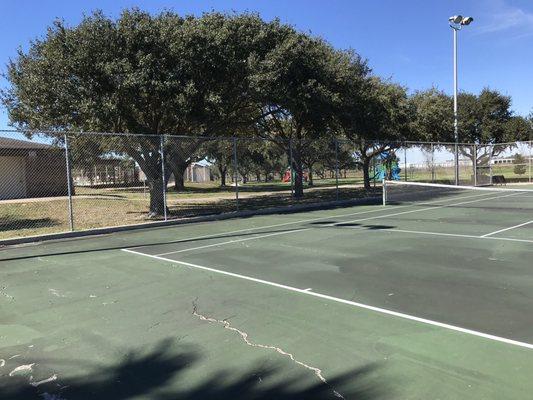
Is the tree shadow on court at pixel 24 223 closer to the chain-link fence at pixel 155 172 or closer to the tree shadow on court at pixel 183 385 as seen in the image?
the chain-link fence at pixel 155 172

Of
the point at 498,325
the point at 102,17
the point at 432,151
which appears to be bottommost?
the point at 498,325

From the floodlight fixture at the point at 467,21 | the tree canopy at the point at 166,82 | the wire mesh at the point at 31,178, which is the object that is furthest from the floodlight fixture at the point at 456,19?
the wire mesh at the point at 31,178

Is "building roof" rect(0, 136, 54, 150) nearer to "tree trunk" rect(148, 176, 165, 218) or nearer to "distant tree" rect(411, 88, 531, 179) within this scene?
"tree trunk" rect(148, 176, 165, 218)

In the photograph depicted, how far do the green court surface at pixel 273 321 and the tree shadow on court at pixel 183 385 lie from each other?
0.02 meters

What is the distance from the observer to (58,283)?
7.70 metres

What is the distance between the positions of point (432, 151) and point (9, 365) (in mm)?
29068

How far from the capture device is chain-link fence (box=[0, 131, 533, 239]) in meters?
17.1

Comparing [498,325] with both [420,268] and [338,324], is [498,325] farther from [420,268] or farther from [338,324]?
[420,268]

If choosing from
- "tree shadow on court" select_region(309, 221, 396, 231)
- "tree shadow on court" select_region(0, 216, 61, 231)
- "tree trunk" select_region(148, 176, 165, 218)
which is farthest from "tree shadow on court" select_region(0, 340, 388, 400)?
"tree trunk" select_region(148, 176, 165, 218)

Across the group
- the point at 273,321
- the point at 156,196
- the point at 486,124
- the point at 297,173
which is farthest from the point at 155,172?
the point at 486,124

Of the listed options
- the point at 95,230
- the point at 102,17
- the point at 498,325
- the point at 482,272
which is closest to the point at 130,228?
the point at 95,230

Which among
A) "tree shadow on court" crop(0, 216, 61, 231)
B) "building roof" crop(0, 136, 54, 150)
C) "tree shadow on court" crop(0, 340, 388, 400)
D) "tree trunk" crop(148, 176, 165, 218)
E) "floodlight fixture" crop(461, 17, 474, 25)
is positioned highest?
"floodlight fixture" crop(461, 17, 474, 25)

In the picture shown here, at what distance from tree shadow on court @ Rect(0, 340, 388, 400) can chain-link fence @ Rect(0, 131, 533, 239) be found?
10130 millimetres

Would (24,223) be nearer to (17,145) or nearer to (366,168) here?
(17,145)
